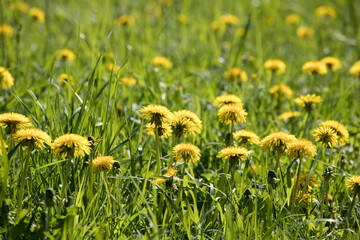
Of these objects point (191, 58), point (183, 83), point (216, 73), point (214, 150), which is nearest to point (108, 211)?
point (214, 150)

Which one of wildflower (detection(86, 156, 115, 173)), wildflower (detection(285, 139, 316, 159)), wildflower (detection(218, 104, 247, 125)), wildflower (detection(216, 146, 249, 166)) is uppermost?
wildflower (detection(218, 104, 247, 125))

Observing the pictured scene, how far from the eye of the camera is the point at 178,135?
1.83 m

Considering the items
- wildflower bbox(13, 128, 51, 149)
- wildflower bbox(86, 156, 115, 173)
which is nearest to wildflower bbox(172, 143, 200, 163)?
wildflower bbox(86, 156, 115, 173)

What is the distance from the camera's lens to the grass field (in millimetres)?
1635

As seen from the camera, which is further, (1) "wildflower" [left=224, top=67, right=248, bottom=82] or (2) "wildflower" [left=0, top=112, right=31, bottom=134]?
(1) "wildflower" [left=224, top=67, right=248, bottom=82]

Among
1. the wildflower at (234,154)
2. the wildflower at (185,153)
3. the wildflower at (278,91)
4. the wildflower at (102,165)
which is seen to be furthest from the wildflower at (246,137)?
the wildflower at (278,91)

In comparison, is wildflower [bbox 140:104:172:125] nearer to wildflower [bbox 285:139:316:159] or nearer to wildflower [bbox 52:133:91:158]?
wildflower [bbox 52:133:91:158]

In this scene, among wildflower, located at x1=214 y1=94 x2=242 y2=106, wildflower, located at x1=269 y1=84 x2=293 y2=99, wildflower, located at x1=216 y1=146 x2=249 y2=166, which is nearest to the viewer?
wildflower, located at x1=216 y1=146 x2=249 y2=166

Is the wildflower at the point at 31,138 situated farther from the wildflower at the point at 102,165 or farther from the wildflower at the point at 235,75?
the wildflower at the point at 235,75

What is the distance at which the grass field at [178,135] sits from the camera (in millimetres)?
1635

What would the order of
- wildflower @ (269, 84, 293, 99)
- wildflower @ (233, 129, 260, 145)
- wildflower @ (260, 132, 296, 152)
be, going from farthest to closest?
wildflower @ (269, 84, 293, 99) < wildflower @ (233, 129, 260, 145) < wildflower @ (260, 132, 296, 152)

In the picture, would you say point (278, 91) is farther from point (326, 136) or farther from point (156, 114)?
point (156, 114)

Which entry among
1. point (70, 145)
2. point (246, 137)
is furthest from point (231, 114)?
point (70, 145)

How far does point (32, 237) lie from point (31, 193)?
294mm
